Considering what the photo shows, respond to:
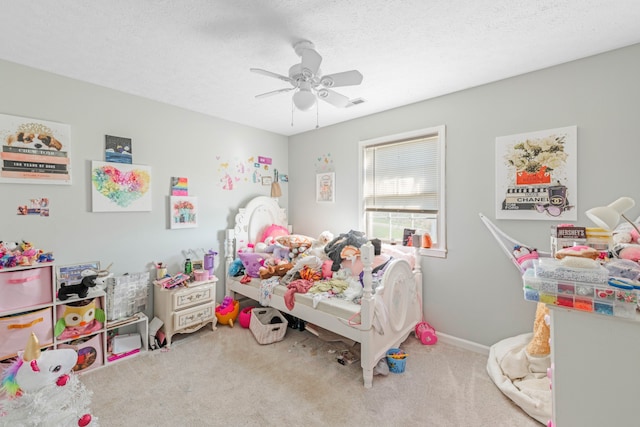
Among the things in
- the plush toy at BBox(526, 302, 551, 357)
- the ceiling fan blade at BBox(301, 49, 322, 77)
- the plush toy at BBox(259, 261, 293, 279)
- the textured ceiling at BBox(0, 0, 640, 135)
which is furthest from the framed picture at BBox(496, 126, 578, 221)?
the plush toy at BBox(259, 261, 293, 279)

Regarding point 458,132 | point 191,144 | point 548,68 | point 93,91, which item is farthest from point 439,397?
point 93,91

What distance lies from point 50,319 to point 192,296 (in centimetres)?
→ 110

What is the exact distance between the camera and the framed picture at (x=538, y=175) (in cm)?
222

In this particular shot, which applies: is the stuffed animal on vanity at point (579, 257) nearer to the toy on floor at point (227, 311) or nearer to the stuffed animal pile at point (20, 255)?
the toy on floor at point (227, 311)

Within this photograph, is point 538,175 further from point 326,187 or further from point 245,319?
point 245,319

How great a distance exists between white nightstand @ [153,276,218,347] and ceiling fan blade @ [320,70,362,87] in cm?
249

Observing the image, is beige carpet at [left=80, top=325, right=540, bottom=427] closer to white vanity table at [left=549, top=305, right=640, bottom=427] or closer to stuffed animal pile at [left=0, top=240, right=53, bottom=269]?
white vanity table at [left=549, top=305, right=640, bottom=427]

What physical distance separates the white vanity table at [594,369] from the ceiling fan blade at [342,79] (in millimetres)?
1708

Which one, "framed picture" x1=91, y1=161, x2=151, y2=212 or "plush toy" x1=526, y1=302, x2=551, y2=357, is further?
"framed picture" x1=91, y1=161, x2=151, y2=212

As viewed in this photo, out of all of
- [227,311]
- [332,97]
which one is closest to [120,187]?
[227,311]

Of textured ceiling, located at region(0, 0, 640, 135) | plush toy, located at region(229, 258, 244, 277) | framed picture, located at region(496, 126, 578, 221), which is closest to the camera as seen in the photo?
textured ceiling, located at region(0, 0, 640, 135)

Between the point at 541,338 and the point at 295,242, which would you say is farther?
the point at 295,242

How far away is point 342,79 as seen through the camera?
1.93 meters

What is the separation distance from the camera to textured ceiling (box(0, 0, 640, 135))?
64.6 inches
